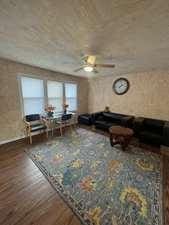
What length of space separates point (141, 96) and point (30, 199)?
4.17 metres

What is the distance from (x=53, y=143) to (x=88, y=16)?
10.2ft

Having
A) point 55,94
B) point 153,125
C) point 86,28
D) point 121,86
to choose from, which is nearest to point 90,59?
point 86,28

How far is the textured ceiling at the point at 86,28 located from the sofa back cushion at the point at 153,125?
1.77m

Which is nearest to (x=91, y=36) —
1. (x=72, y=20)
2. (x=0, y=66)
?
(x=72, y=20)

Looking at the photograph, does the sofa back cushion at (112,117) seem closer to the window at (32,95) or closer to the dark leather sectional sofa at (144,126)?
the dark leather sectional sofa at (144,126)

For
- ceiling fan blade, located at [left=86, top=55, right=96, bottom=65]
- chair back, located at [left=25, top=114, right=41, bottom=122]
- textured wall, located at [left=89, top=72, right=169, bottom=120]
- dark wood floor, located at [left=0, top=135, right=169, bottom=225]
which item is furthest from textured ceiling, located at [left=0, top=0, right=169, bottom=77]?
dark wood floor, located at [left=0, top=135, right=169, bottom=225]

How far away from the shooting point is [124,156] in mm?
2684

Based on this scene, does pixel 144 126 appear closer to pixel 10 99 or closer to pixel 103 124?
pixel 103 124

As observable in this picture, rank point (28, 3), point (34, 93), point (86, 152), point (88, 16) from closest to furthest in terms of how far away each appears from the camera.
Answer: point (28, 3)
point (88, 16)
point (86, 152)
point (34, 93)

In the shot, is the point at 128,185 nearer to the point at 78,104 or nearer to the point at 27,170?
the point at 27,170

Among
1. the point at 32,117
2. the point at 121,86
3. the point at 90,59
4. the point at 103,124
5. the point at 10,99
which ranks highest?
the point at 90,59

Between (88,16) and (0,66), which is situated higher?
(88,16)

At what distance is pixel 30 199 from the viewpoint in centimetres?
161

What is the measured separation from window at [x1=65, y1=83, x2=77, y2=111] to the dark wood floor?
3282 millimetres
